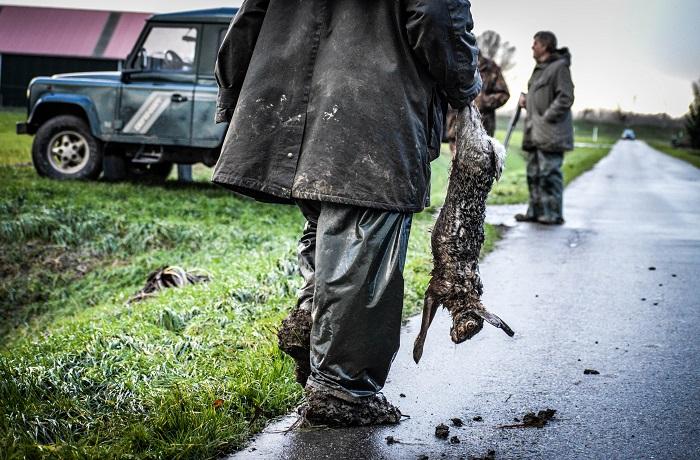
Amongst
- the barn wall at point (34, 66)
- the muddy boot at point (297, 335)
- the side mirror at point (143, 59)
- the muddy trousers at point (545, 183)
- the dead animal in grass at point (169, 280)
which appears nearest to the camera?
the muddy boot at point (297, 335)

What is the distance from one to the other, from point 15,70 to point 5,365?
100 feet

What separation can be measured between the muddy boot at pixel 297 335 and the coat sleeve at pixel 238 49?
0.98 metres

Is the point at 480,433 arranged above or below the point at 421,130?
below

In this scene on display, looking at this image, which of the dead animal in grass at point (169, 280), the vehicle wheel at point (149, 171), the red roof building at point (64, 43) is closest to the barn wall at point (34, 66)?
the red roof building at point (64, 43)

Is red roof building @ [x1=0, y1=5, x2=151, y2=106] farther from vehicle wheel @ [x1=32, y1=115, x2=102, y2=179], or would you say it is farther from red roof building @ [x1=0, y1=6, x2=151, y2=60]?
vehicle wheel @ [x1=32, y1=115, x2=102, y2=179]

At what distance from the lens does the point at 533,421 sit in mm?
3389

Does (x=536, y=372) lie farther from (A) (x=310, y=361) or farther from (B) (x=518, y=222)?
(B) (x=518, y=222)

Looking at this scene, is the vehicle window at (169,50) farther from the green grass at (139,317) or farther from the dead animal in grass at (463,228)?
the dead animal in grass at (463,228)

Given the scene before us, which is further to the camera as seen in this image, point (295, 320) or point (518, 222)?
point (518, 222)

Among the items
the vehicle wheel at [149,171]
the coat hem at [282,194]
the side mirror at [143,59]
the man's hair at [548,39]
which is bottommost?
the vehicle wheel at [149,171]

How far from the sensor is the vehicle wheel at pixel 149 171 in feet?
43.7

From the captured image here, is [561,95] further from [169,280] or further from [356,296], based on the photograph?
[356,296]

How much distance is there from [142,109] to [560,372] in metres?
9.39

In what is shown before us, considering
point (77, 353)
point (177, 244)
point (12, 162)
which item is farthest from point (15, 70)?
point (77, 353)
